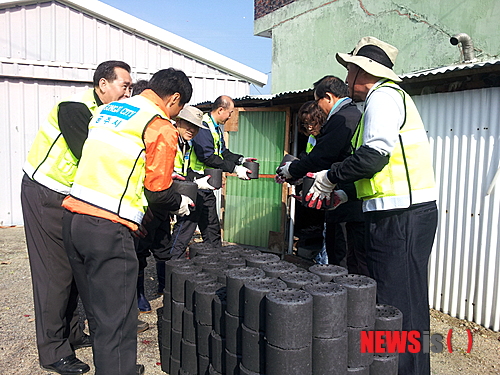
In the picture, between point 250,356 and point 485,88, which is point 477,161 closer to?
point 485,88

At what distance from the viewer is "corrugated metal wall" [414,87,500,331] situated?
3.90 metres

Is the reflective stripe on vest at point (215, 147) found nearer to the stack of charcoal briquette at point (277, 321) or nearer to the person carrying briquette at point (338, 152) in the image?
the person carrying briquette at point (338, 152)

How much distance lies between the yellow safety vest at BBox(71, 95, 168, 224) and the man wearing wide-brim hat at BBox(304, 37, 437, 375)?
1.33 meters

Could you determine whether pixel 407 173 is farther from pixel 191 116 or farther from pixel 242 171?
A: pixel 242 171

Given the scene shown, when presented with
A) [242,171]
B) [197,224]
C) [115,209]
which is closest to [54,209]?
[115,209]

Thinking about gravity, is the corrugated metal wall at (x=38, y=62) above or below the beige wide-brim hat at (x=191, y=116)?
above

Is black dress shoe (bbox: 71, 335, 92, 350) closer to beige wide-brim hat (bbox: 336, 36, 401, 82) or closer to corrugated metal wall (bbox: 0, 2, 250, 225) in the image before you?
beige wide-brim hat (bbox: 336, 36, 401, 82)

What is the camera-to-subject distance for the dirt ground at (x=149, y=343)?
10.7ft

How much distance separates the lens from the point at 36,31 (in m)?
8.52

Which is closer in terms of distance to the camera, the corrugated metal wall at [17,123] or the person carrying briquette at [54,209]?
the person carrying briquette at [54,209]

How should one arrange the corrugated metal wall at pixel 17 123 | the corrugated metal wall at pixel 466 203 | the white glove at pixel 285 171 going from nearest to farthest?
the corrugated metal wall at pixel 466 203 < the white glove at pixel 285 171 < the corrugated metal wall at pixel 17 123

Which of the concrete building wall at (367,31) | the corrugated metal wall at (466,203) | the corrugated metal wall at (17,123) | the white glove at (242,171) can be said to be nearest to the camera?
the corrugated metal wall at (466,203)

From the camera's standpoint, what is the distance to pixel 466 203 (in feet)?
13.6

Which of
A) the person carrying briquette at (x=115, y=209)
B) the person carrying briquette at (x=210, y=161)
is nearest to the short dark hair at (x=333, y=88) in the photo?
the person carrying briquette at (x=210, y=161)
